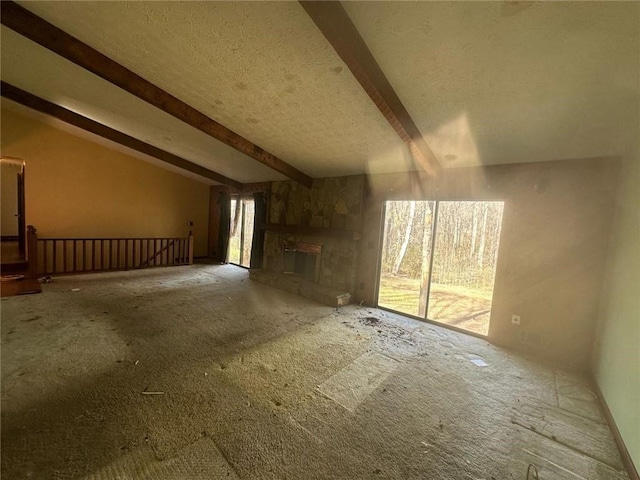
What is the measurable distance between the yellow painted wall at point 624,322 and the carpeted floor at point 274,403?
0.72 ft

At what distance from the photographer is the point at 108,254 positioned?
6.60m

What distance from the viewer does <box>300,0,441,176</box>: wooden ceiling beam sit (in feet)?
5.63

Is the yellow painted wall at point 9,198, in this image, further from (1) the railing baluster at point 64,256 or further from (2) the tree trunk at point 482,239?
(2) the tree trunk at point 482,239

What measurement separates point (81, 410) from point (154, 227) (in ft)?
21.3

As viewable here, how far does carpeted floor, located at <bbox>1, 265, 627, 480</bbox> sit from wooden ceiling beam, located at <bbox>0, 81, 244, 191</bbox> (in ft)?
10.9

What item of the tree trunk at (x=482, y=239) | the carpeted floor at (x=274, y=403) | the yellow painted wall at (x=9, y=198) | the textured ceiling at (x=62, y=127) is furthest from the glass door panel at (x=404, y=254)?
the yellow painted wall at (x=9, y=198)

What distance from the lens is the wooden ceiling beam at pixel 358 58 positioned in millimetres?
1715

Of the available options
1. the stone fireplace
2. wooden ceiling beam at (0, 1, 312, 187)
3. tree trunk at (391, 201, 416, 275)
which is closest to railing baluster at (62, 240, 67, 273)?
the stone fireplace

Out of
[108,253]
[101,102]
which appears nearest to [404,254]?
[101,102]

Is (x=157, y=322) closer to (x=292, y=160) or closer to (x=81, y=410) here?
(x=81, y=410)

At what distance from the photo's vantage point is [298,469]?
4.86 feet

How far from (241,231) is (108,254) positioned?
11.1ft

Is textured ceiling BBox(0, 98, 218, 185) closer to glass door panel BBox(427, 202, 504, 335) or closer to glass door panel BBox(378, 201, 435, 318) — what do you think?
glass door panel BBox(378, 201, 435, 318)

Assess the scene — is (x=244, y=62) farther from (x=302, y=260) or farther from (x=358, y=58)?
(x=302, y=260)
